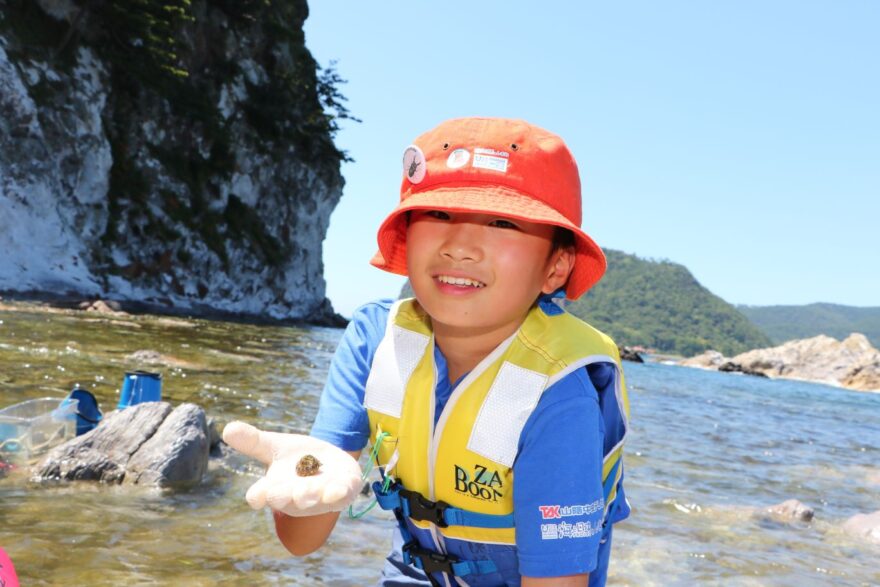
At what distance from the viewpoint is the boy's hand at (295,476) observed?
4.89 ft

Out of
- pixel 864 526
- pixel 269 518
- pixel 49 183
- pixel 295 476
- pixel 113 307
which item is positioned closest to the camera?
pixel 295 476

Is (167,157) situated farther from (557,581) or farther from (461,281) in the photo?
(557,581)

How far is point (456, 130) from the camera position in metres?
2.04

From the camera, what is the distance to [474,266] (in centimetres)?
197

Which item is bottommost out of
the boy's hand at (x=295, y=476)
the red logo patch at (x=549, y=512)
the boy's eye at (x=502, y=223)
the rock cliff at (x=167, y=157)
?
the red logo patch at (x=549, y=512)

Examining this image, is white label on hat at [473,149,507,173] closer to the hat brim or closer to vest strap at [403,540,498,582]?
the hat brim

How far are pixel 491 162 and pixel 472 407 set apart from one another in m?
0.68

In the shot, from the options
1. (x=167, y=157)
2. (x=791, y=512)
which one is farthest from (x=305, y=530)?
(x=167, y=157)

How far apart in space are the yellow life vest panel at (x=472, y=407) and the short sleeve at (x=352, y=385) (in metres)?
0.05

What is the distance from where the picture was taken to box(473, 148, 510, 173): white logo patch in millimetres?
1965

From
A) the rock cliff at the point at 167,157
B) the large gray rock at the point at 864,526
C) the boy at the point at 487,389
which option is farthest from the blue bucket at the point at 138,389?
the rock cliff at the point at 167,157

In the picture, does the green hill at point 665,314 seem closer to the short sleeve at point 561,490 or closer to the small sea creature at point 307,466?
the short sleeve at point 561,490

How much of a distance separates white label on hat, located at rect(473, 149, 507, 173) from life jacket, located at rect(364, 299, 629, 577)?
46 centimetres

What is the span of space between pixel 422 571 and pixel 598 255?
1.15m
